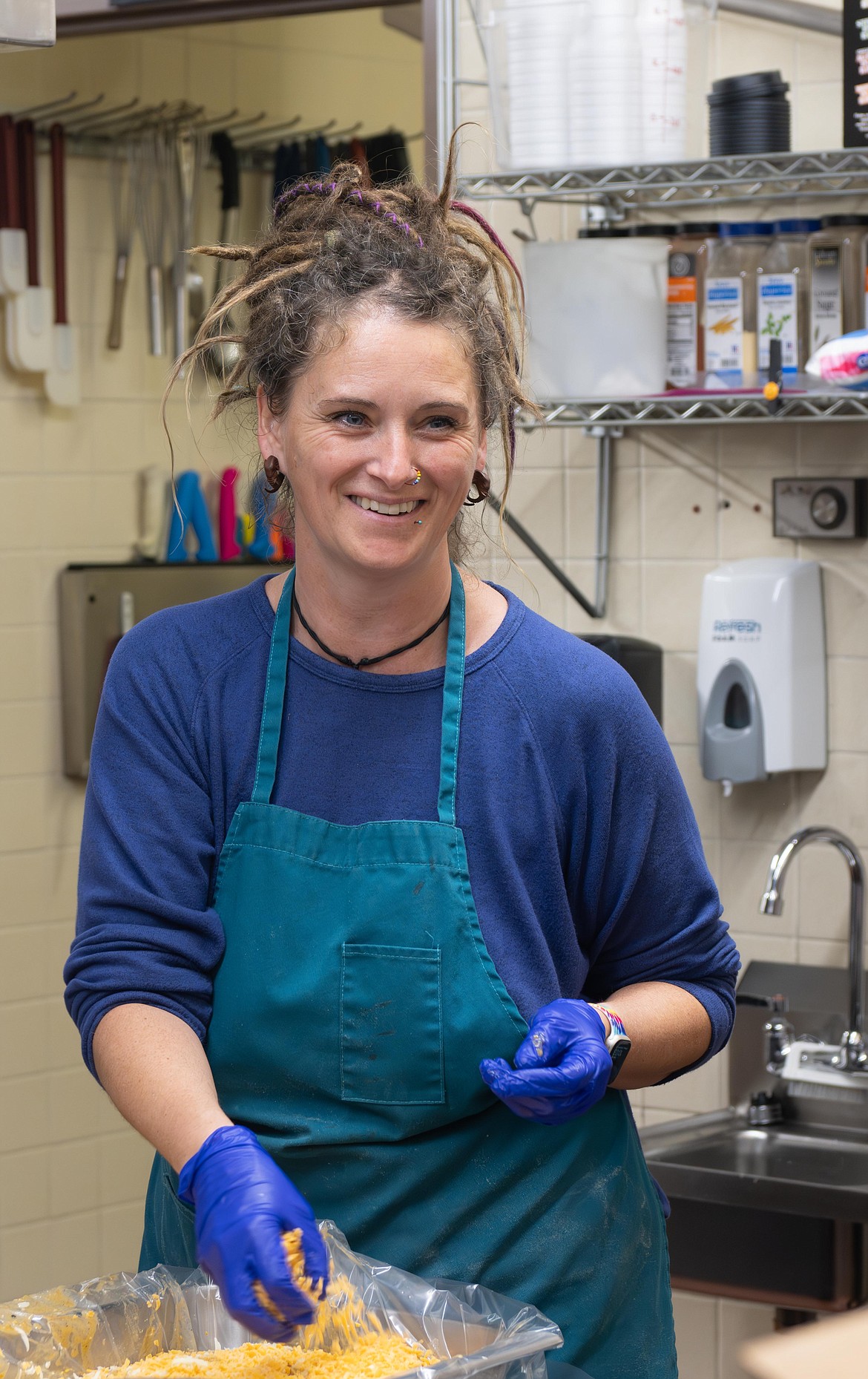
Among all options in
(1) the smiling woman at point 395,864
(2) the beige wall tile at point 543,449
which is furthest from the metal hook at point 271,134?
(1) the smiling woman at point 395,864

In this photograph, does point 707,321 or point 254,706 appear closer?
point 254,706

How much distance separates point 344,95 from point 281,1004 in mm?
2665

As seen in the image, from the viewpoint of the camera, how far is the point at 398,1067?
50.4 inches

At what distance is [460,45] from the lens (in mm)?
2412

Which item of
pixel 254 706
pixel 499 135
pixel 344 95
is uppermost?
pixel 344 95

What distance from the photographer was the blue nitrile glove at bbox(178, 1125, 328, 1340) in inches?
40.1

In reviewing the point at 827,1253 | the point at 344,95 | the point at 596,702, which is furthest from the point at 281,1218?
the point at 344,95

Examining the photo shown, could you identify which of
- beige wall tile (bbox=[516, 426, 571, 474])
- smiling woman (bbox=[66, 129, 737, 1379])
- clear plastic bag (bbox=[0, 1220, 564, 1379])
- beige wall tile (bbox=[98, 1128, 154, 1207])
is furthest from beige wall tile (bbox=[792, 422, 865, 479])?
beige wall tile (bbox=[98, 1128, 154, 1207])

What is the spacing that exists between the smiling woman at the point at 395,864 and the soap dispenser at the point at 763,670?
891 millimetres

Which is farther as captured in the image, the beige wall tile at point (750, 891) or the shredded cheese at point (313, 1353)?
the beige wall tile at point (750, 891)

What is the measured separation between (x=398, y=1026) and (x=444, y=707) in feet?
0.89

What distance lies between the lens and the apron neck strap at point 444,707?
4.32 feet

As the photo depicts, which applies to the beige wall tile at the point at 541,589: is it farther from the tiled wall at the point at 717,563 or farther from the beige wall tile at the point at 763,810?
the beige wall tile at the point at 763,810

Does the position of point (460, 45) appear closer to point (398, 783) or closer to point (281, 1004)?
point (398, 783)
